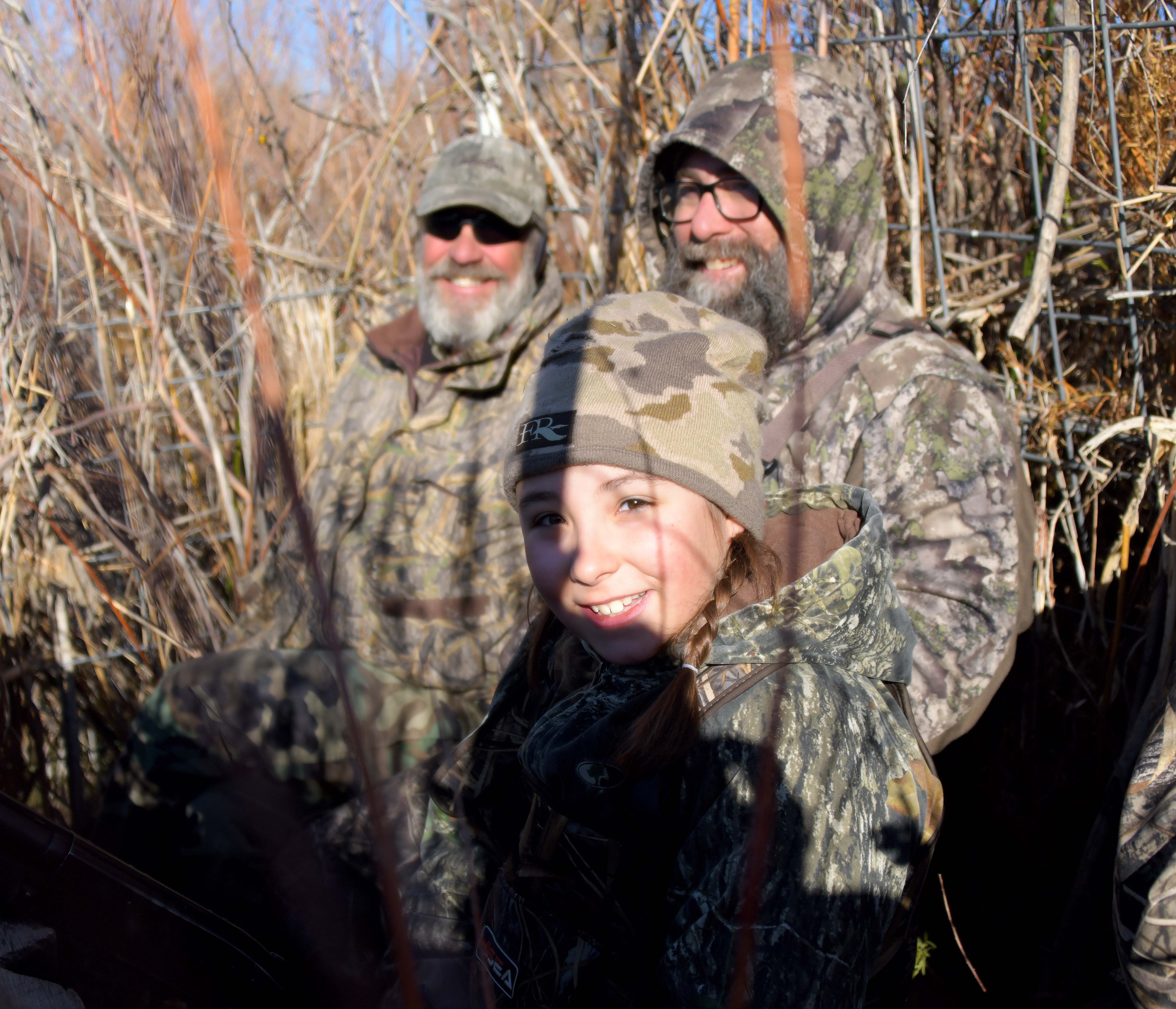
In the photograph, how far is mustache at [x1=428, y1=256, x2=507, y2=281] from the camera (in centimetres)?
305

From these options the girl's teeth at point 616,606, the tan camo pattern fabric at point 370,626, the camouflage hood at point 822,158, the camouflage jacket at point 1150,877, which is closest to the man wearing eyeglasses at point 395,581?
the tan camo pattern fabric at point 370,626

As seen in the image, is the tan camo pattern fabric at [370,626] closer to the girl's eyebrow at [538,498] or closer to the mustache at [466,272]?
the mustache at [466,272]

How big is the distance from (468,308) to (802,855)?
233cm

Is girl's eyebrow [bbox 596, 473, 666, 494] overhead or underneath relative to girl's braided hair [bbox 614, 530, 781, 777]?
overhead

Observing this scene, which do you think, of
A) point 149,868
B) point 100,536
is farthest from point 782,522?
point 100,536

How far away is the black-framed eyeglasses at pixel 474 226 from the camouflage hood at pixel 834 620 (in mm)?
2164

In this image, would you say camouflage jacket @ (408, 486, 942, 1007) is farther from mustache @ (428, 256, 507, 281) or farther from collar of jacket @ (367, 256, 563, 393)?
mustache @ (428, 256, 507, 281)

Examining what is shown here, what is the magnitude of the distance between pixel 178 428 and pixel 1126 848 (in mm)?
3036

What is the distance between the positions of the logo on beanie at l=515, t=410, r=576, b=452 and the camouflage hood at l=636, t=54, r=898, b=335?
3.76 feet

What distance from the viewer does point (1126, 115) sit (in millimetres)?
2059

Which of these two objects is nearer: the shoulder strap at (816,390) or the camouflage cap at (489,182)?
the shoulder strap at (816,390)

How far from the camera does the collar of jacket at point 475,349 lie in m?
2.82

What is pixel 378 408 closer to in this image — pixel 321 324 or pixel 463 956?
pixel 321 324

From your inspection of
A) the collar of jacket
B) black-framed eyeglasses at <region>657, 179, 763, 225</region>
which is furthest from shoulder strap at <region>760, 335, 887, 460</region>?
the collar of jacket
